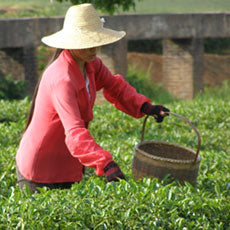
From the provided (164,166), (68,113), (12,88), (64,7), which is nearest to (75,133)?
(68,113)

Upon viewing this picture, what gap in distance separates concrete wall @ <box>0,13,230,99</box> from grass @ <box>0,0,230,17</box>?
3023 mm

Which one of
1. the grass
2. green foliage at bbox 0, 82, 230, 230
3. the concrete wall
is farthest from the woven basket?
the grass

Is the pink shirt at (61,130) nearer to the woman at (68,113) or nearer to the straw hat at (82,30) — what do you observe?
the woman at (68,113)

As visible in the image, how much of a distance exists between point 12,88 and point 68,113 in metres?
9.66

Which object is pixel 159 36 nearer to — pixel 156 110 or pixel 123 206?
pixel 156 110

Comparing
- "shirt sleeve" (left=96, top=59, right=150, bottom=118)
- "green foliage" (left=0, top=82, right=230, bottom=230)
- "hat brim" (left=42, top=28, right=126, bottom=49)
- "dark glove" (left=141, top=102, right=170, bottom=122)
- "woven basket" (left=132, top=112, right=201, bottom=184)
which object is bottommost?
"green foliage" (left=0, top=82, right=230, bottom=230)

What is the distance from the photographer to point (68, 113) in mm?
3498

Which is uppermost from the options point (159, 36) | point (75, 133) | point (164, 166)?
point (75, 133)

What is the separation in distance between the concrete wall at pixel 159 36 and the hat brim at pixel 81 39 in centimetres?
917

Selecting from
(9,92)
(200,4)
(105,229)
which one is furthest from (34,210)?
(200,4)

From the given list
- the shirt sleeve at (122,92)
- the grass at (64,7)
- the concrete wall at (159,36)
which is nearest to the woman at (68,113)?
the shirt sleeve at (122,92)

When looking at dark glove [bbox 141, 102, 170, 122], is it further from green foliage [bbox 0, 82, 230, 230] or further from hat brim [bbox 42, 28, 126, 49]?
hat brim [bbox 42, 28, 126, 49]

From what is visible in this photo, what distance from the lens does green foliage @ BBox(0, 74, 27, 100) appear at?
1272 cm

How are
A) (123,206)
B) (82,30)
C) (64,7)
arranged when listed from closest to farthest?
(123,206) → (82,30) → (64,7)
